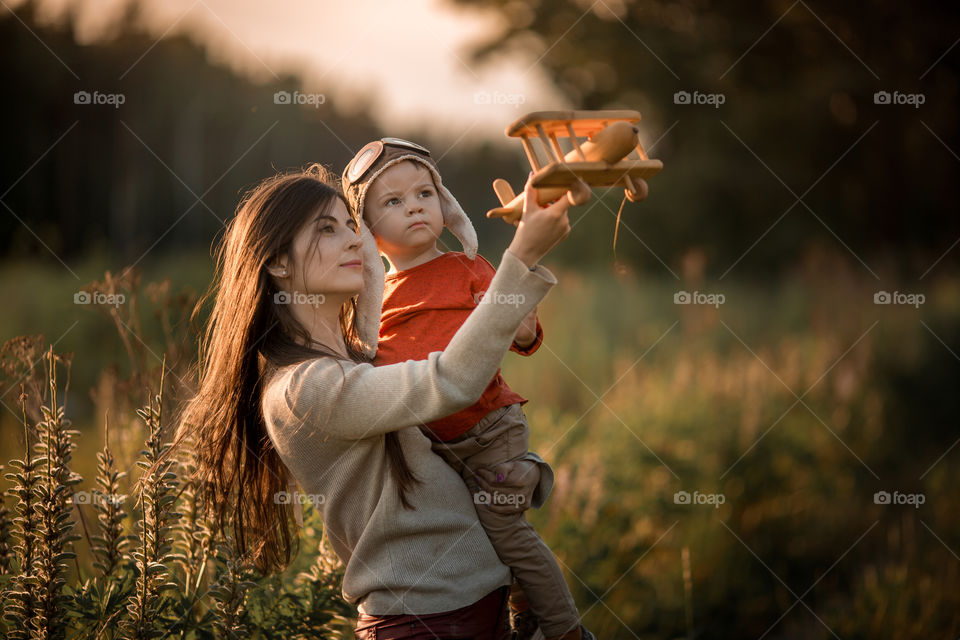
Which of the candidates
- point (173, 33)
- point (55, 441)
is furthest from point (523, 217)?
point (173, 33)

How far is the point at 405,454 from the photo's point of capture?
202cm

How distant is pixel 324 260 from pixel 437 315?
38 centimetres

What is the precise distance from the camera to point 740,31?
12609mm

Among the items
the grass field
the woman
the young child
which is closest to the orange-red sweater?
the young child

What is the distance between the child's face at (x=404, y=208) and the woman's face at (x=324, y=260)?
0.21m

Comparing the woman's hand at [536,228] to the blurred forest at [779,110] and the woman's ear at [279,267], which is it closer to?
the woman's ear at [279,267]

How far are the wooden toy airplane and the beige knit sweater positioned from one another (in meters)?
0.19

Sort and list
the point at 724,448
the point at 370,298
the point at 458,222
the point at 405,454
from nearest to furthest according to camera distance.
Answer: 1. the point at 405,454
2. the point at 370,298
3. the point at 458,222
4. the point at 724,448

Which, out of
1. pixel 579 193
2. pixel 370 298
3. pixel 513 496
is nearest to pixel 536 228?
pixel 579 193

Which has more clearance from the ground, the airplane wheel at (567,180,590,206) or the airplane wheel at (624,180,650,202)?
the airplane wheel at (624,180,650,202)

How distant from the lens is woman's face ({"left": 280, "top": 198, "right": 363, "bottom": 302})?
204 cm

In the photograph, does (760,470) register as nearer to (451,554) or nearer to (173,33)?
(451,554)

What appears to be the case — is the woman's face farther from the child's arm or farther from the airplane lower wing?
the airplane lower wing

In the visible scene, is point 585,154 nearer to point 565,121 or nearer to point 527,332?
point 565,121
